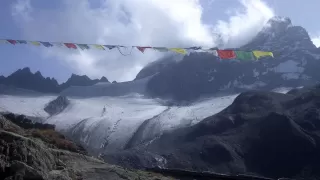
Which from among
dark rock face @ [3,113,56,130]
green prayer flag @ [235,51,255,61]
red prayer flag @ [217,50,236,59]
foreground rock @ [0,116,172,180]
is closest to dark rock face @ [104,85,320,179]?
dark rock face @ [3,113,56,130]

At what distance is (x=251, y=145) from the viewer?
16562 cm

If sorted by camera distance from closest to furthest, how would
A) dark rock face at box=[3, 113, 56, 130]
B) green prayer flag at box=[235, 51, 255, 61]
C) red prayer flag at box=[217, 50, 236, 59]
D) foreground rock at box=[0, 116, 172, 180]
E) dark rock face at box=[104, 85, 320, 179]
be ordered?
foreground rock at box=[0, 116, 172, 180], green prayer flag at box=[235, 51, 255, 61], red prayer flag at box=[217, 50, 236, 59], dark rock face at box=[3, 113, 56, 130], dark rock face at box=[104, 85, 320, 179]

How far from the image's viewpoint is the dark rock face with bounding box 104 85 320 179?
493 ft

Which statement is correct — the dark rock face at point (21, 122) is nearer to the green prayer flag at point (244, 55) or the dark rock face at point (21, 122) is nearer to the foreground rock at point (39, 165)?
the foreground rock at point (39, 165)

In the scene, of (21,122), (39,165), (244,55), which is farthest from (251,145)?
(39,165)

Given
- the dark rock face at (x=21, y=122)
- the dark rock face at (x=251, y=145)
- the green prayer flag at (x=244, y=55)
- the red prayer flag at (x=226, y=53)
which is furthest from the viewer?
the dark rock face at (x=251, y=145)

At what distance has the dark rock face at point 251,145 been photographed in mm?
150375

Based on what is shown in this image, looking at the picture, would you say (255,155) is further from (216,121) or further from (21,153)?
(21,153)

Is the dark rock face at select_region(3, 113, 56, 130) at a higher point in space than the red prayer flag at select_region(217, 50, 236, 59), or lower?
lower

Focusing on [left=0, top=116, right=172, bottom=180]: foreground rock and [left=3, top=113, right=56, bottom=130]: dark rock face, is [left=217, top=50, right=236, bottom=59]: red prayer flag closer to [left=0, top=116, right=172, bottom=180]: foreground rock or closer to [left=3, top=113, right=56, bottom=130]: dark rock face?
[left=0, top=116, right=172, bottom=180]: foreground rock

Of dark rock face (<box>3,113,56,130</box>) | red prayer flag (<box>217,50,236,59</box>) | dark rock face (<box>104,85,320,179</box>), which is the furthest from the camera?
dark rock face (<box>104,85,320,179</box>)

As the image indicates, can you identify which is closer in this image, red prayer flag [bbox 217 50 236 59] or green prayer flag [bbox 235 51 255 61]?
green prayer flag [bbox 235 51 255 61]

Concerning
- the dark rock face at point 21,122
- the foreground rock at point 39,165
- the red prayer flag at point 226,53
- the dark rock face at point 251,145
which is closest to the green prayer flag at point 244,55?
the red prayer flag at point 226,53

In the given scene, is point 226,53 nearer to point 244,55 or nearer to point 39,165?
point 244,55
